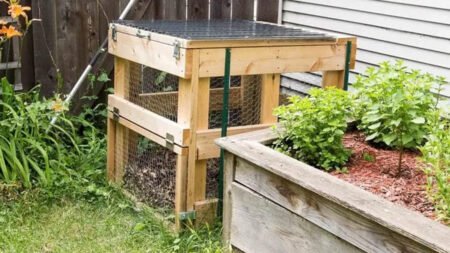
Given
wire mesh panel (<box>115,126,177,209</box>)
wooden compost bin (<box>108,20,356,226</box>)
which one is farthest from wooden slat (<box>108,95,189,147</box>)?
wire mesh panel (<box>115,126,177,209</box>)

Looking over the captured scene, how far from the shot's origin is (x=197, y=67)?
359 centimetres

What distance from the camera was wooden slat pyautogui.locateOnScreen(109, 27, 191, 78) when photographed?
11.7 feet

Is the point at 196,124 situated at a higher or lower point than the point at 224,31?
lower

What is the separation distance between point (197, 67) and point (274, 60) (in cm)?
50

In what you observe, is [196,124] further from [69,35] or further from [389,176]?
[69,35]

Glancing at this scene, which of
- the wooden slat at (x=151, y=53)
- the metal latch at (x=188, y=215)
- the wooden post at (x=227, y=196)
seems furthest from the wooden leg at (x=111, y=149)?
the wooden post at (x=227, y=196)

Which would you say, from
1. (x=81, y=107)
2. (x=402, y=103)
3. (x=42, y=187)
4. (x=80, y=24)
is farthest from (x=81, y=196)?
(x=402, y=103)

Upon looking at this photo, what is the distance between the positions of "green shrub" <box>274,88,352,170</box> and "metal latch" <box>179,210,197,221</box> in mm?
728

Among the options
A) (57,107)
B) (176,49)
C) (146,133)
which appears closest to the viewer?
(176,49)

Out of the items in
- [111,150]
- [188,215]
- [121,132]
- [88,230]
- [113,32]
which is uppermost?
[113,32]

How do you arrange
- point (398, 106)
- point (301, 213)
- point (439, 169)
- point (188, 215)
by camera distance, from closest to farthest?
1. point (439, 169)
2. point (301, 213)
3. point (398, 106)
4. point (188, 215)

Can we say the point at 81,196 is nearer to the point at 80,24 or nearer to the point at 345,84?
the point at 80,24

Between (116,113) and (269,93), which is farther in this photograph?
(116,113)

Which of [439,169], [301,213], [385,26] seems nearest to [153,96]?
[301,213]
